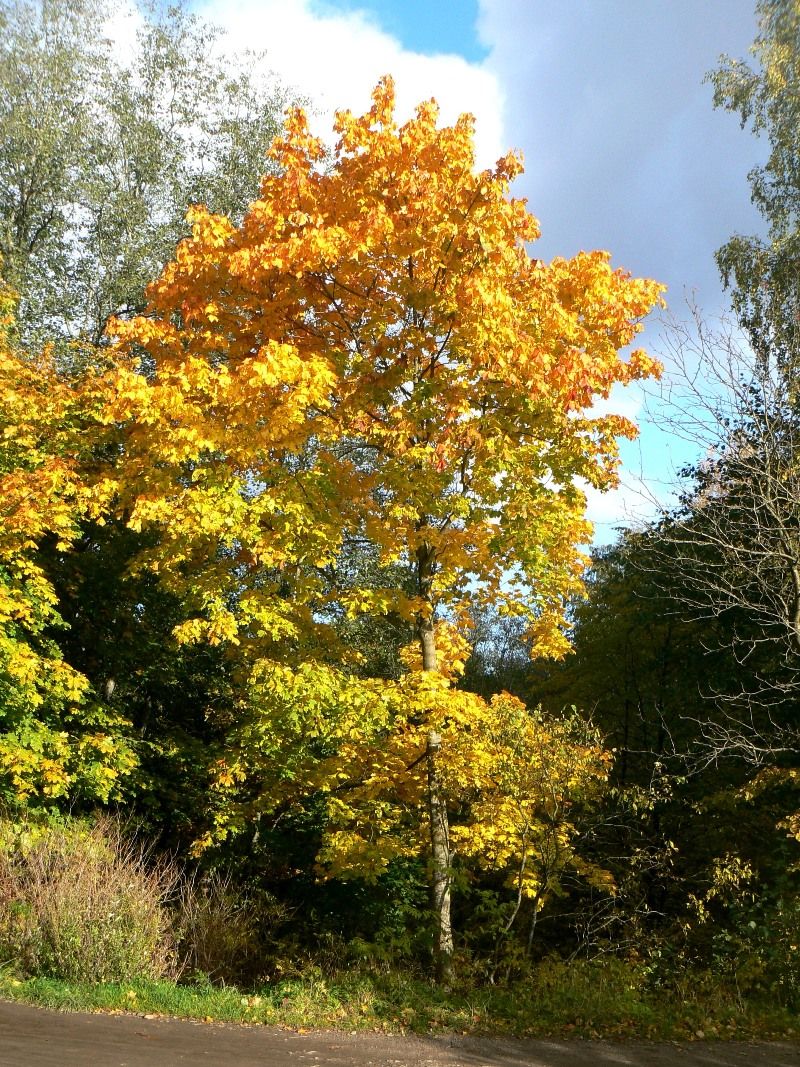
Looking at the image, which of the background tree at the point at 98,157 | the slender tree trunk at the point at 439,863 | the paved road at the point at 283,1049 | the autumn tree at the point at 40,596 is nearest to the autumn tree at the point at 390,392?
the slender tree trunk at the point at 439,863

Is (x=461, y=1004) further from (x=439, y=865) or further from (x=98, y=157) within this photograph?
(x=98, y=157)

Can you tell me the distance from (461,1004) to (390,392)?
6.55m

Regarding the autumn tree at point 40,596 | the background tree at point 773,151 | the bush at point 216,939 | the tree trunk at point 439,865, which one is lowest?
the bush at point 216,939

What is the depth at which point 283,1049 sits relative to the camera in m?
7.38

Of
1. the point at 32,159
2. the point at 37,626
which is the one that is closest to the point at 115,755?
the point at 37,626

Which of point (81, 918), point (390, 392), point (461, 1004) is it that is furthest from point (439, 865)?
point (390, 392)

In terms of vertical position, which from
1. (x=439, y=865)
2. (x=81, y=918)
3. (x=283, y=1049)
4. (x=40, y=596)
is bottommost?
(x=283, y=1049)

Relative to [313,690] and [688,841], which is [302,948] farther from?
[688,841]

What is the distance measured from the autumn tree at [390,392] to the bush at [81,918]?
8.73 feet

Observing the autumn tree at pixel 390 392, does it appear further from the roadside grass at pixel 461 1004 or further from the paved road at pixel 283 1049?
the paved road at pixel 283 1049

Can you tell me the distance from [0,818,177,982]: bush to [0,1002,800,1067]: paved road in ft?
3.32

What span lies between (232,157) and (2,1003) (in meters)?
16.7

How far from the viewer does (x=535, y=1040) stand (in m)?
8.24

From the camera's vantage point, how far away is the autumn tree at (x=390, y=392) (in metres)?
9.45
